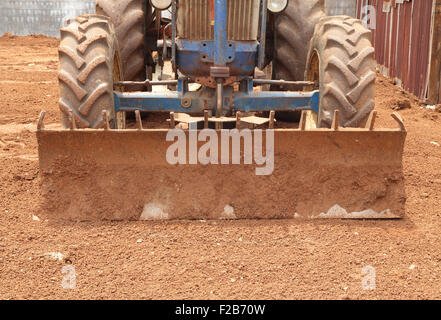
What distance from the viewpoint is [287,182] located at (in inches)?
169

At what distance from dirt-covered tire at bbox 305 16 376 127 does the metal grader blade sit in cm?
68

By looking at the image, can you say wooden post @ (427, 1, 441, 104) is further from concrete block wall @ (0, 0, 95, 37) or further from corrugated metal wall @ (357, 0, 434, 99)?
concrete block wall @ (0, 0, 95, 37)

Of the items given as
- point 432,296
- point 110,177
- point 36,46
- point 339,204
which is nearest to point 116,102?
point 110,177

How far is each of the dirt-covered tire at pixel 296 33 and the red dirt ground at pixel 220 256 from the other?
1917mm

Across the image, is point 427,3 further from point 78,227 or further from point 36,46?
point 36,46

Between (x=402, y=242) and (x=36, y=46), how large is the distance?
54.1 ft

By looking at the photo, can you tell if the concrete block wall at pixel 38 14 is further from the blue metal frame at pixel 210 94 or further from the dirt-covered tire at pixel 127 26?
the blue metal frame at pixel 210 94

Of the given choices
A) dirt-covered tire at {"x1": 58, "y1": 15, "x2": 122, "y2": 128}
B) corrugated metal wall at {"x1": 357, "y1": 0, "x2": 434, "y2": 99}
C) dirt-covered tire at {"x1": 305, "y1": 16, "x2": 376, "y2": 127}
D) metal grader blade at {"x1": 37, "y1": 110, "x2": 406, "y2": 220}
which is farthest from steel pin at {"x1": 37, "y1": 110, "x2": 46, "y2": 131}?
corrugated metal wall at {"x1": 357, "y1": 0, "x2": 434, "y2": 99}

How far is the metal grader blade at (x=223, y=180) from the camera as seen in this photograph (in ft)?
14.0

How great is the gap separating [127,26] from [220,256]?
338 cm

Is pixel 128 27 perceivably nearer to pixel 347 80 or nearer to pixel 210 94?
pixel 210 94

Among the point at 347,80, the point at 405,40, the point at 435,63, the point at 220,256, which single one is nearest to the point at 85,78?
the point at 220,256

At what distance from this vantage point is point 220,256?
3736mm

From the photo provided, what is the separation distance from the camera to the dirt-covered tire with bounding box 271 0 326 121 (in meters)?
6.12
